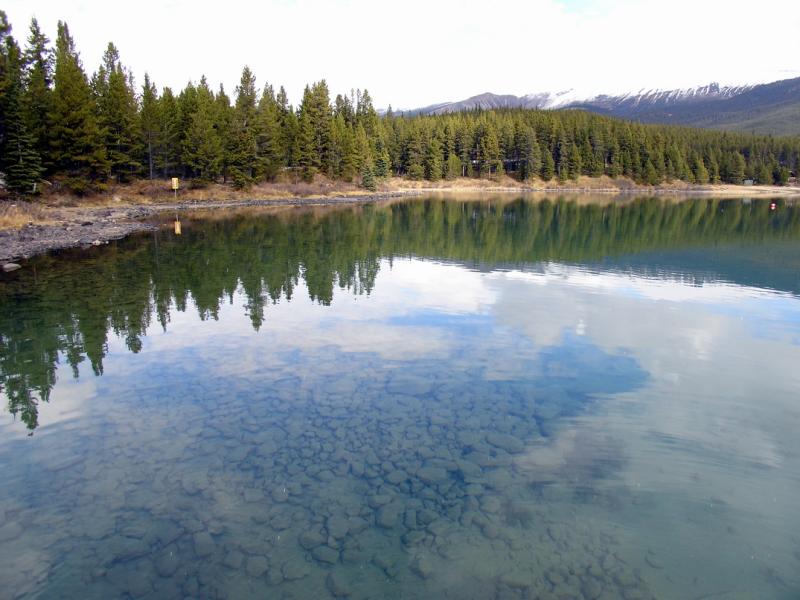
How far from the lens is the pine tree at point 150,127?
6450cm

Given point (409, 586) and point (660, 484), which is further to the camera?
point (660, 484)

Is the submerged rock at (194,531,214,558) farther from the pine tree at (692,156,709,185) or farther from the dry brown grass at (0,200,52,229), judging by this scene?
the pine tree at (692,156,709,185)

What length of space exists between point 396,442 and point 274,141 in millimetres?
71281

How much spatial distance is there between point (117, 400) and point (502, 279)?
17.2 metres

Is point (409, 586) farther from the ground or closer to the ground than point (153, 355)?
closer to the ground

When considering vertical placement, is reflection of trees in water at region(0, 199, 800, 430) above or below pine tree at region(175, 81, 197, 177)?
below

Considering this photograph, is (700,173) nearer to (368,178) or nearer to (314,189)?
(368,178)

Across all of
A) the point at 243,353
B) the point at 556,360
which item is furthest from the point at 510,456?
the point at 243,353

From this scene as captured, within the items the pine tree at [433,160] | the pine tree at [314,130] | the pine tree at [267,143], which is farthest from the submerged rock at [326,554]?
the pine tree at [433,160]

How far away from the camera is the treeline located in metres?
52.1

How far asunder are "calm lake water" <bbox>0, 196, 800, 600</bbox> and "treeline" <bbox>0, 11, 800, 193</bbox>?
3850 centimetres

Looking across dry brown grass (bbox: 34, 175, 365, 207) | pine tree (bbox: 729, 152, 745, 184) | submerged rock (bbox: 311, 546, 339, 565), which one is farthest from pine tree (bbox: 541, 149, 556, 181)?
submerged rock (bbox: 311, 546, 339, 565)

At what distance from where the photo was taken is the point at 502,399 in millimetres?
11672

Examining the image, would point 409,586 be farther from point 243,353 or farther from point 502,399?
point 243,353
